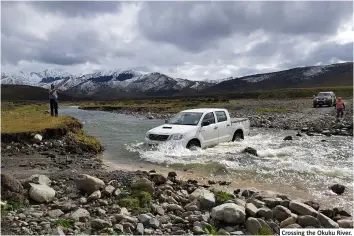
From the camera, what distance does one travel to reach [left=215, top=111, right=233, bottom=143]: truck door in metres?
18.7

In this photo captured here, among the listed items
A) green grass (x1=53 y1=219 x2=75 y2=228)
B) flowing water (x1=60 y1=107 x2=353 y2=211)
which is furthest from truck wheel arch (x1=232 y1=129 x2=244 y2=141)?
green grass (x1=53 y1=219 x2=75 y2=228)

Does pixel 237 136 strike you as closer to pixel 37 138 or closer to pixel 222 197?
pixel 37 138

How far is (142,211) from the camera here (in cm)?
815

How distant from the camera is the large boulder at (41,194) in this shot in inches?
333

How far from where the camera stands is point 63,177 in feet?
36.5

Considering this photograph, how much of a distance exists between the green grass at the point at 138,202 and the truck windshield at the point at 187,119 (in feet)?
28.6

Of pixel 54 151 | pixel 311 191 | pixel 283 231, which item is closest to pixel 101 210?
pixel 283 231

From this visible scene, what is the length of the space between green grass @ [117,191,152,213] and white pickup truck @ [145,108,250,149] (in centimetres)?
701

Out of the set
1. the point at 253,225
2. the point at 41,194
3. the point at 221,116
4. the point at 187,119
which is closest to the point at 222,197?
the point at 253,225

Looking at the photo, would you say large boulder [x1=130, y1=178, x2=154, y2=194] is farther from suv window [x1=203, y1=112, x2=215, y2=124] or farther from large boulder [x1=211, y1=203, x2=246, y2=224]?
suv window [x1=203, y1=112, x2=215, y2=124]

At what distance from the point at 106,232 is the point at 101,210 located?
1.17 m

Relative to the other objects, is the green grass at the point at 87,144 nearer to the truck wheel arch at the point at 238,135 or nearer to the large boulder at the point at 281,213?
the truck wheel arch at the point at 238,135

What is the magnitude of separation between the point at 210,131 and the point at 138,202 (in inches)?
377

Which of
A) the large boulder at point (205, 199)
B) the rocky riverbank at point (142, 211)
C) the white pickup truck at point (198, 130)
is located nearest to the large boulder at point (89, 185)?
the rocky riverbank at point (142, 211)
